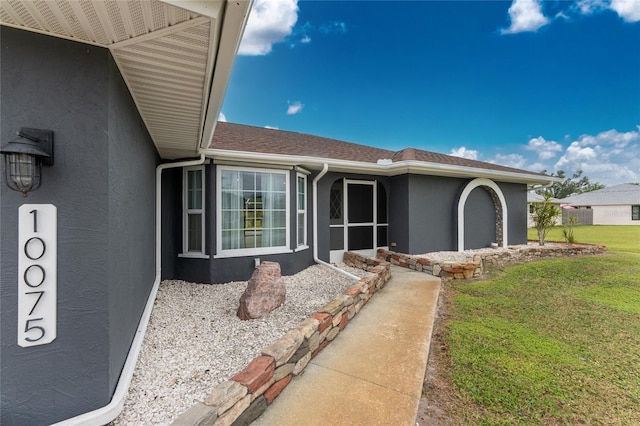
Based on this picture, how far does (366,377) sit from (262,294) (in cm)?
211

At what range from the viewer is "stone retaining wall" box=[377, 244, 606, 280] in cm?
701

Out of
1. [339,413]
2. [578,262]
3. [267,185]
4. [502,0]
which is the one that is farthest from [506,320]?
[502,0]

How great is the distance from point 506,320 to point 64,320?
559 centimetres

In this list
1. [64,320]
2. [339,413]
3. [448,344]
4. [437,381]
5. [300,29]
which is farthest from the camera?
[300,29]

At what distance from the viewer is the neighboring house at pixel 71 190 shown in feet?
5.91

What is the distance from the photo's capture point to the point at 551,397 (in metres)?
2.60

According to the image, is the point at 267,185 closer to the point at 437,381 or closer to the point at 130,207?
the point at 130,207

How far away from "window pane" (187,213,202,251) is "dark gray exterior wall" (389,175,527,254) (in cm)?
591

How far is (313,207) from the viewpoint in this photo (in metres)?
7.86

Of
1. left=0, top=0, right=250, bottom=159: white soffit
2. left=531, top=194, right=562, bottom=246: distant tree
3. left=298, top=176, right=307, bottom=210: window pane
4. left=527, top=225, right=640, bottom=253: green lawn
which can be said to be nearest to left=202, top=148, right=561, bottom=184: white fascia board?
left=298, top=176, right=307, bottom=210: window pane

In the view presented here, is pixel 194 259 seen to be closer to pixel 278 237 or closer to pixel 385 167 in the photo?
pixel 278 237

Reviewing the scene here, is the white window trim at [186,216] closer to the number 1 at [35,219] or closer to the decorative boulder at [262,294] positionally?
the decorative boulder at [262,294]

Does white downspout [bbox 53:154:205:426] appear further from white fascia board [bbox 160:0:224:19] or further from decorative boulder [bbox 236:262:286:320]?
white fascia board [bbox 160:0:224:19]

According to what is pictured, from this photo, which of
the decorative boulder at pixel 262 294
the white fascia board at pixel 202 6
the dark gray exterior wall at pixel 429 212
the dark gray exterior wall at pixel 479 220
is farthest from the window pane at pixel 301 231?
the dark gray exterior wall at pixel 479 220
